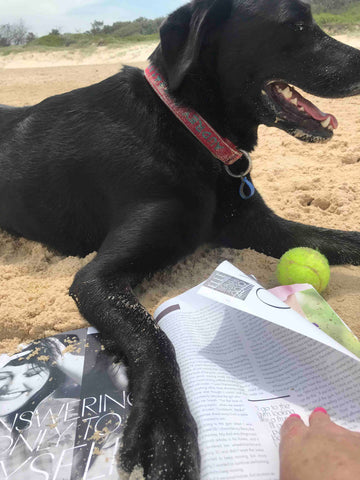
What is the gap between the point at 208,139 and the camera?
5.80 ft

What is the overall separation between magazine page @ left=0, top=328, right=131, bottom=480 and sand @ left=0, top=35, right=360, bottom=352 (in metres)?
0.15

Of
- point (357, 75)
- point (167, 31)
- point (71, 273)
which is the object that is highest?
point (167, 31)

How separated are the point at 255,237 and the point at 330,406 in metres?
1.11

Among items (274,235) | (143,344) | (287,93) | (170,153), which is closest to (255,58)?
(287,93)

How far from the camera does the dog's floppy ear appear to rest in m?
1.66

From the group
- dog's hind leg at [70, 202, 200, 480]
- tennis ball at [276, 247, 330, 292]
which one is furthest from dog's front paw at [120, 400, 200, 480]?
tennis ball at [276, 247, 330, 292]

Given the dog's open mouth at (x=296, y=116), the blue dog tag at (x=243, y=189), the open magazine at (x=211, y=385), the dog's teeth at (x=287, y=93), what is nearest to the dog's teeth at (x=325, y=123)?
the dog's open mouth at (x=296, y=116)

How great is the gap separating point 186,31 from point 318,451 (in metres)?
1.59

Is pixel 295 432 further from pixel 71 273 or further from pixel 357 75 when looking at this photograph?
pixel 357 75

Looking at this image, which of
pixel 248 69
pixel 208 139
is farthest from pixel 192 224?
Answer: pixel 248 69

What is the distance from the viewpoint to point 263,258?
2.06m

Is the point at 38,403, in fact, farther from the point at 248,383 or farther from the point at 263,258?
the point at 263,258

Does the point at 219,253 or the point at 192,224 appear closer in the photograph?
the point at 192,224

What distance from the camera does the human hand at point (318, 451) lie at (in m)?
0.77
